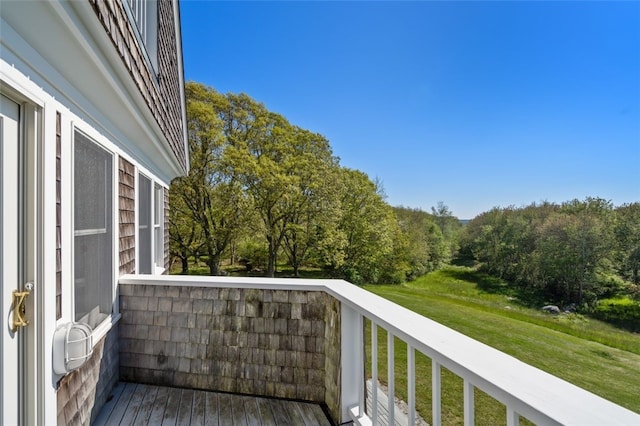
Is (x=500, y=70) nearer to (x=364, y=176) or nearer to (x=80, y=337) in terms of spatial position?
(x=364, y=176)

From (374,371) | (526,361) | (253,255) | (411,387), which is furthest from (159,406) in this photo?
(253,255)

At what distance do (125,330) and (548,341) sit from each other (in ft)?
30.3

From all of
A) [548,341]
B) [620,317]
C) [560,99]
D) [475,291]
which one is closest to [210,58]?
[548,341]

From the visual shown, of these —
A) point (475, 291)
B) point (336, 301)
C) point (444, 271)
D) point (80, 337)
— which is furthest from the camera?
point (444, 271)

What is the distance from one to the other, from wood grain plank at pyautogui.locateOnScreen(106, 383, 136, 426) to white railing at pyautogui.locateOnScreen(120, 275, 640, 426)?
5.19ft

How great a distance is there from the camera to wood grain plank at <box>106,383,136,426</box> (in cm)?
212

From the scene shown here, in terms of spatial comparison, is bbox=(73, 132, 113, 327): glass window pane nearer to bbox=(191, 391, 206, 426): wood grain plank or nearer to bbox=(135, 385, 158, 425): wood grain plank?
bbox=(135, 385, 158, 425): wood grain plank

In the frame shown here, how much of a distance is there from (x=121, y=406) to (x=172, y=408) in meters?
0.39

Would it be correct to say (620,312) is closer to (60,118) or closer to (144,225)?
(144,225)

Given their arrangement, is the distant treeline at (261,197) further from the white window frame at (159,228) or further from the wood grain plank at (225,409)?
the wood grain plank at (225,409)

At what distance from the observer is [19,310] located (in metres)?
1.38

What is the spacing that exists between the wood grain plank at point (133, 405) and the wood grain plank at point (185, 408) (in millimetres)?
293

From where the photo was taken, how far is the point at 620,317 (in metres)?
15.2

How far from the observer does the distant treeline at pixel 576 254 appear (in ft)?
57.3
